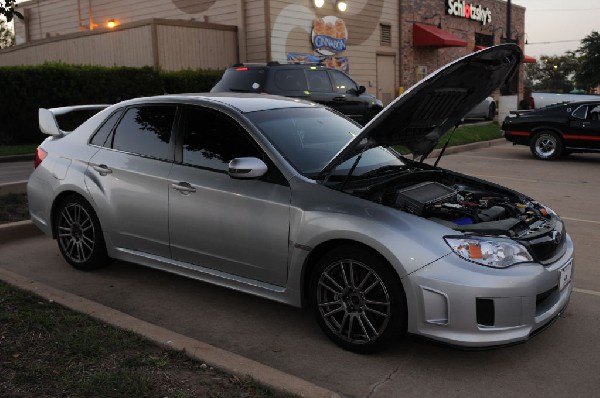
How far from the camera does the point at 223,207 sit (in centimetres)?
440

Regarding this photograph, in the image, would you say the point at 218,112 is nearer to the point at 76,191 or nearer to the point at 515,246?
the point at 76,191

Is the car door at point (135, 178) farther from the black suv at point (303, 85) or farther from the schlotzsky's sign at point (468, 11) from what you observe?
the schlotzsky's sign at point (468, 11)

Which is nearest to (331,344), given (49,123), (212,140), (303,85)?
(212,140)

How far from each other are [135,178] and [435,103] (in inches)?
96.7

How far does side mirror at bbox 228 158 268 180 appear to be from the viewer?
4137mm

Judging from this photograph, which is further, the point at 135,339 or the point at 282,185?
→ the point at 282,185

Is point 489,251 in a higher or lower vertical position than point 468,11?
lower

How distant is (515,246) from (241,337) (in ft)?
6.21

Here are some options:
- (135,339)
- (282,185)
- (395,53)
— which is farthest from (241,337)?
(395,53)

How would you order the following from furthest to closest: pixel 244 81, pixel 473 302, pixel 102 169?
pixel 244 81
pixel 102 169
pixel 473 302

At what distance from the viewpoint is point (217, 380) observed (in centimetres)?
338

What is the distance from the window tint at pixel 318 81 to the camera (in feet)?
43.6

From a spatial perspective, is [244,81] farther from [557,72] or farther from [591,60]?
[557,72]

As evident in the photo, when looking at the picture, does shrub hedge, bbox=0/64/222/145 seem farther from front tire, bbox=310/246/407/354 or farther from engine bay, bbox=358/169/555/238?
front tire, bbox=310/246/407/354
